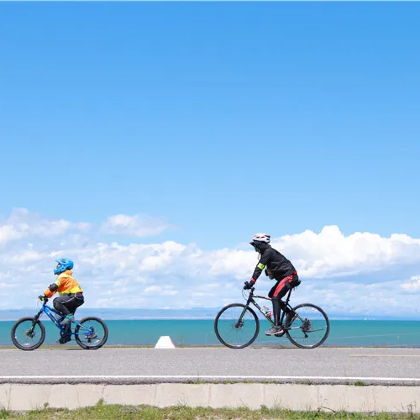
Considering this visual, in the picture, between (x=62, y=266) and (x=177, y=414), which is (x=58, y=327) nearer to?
(x=62, y=266)

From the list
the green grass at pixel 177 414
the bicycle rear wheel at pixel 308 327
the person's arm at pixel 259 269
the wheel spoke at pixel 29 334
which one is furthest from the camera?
the wheel spoke at pixel 29 334

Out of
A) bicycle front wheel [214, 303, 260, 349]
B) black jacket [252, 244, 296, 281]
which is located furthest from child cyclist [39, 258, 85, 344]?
black jacket [252, 244, 296, 281]

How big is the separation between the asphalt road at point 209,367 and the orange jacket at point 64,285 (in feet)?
5.71

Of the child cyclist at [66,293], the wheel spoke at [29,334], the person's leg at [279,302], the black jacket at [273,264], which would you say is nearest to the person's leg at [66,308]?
the child cyclist at [66,293]

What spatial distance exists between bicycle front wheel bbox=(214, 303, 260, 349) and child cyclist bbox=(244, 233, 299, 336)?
404mm

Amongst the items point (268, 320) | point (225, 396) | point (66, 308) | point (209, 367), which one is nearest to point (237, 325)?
point (268, 320)

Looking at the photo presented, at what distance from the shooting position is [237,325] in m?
14.1

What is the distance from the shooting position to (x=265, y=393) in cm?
975

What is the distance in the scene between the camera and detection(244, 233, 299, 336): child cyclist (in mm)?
13922

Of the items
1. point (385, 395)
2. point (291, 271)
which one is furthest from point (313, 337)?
point (385, 395)

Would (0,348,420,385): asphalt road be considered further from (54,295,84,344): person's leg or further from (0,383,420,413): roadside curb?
(54,295,84,344): person's leg

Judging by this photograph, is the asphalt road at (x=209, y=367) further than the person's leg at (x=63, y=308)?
No

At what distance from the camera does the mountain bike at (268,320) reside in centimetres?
1403

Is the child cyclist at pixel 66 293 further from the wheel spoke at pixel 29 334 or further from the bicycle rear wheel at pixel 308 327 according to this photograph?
the bicycle rear wheel at pixel 308 327
